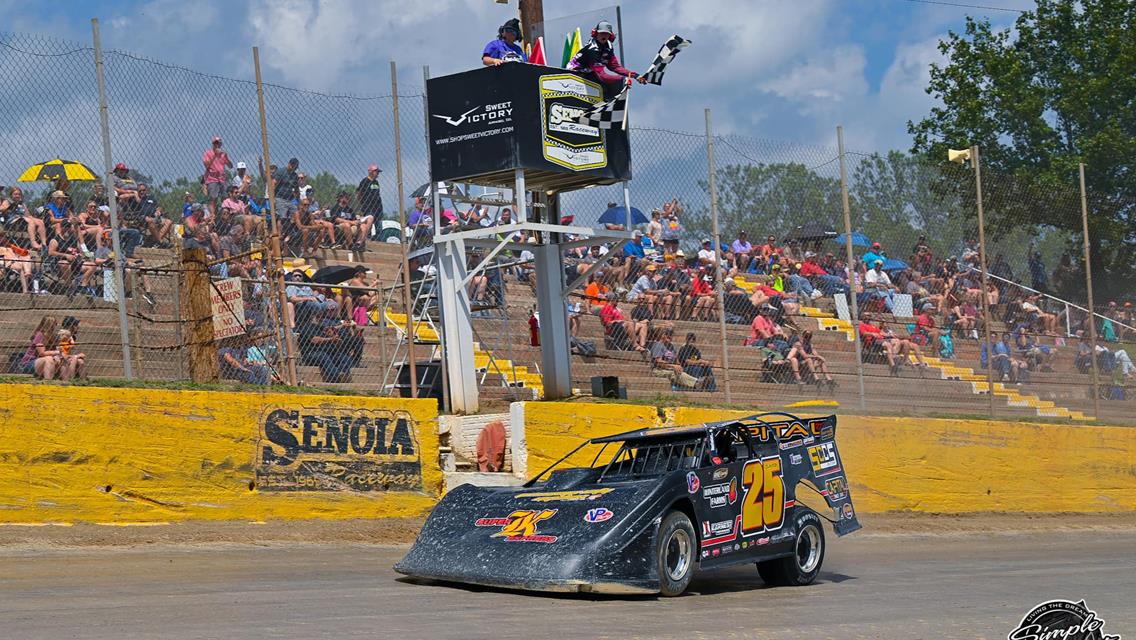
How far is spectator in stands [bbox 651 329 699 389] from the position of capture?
56.8ft

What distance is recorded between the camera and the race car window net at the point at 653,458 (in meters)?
10.5

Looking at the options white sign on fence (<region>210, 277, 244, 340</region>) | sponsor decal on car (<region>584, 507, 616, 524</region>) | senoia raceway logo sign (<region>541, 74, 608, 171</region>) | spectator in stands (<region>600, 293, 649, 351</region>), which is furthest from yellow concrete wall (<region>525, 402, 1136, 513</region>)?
sponsor decal on car (<region>584, 507, 616, 524</region>)

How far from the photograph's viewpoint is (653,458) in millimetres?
10727

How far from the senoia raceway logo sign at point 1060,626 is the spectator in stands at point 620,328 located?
935 cm

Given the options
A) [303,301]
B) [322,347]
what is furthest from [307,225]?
[322,347]

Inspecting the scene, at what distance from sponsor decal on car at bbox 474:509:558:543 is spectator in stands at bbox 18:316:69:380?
5.24 metres

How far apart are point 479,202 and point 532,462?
3.39 m

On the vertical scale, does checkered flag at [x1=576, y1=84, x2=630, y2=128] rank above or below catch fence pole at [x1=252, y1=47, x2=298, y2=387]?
above

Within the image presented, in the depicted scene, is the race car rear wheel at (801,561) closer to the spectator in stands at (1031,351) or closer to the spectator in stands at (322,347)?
the spectator in stands at (322,347)

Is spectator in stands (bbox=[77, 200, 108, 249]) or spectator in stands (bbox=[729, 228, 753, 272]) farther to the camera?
spectator in stands (bbox=[729, 228, 753, 272])

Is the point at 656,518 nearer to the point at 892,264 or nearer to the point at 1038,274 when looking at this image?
the point at 892,264

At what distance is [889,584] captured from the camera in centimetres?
1104

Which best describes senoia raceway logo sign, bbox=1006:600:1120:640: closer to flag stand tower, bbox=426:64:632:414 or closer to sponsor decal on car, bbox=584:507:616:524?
sponsor decal on car, bbox=584:507:616:524

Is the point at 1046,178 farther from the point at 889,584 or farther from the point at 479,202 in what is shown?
the point at 889,584
